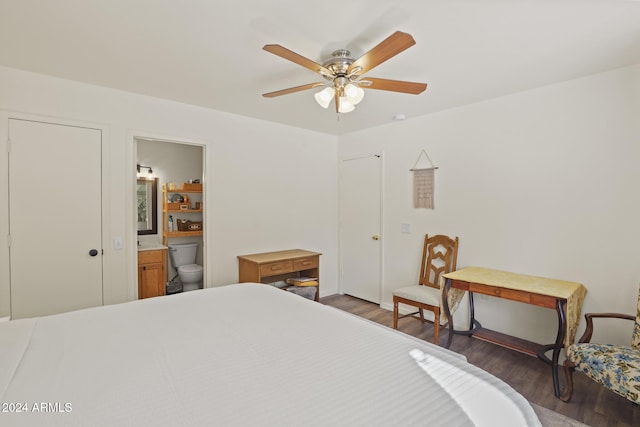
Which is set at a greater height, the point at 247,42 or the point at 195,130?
the point at 247,42

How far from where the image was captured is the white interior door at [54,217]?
7.81 feet

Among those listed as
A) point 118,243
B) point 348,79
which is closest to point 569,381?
point 348,79

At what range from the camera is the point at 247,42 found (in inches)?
76.3

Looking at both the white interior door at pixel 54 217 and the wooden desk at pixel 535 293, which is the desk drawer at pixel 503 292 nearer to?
the wooden desk at pixel 535 293

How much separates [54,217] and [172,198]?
6.89ft

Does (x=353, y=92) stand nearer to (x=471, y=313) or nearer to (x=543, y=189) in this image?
(x=543, y=189)

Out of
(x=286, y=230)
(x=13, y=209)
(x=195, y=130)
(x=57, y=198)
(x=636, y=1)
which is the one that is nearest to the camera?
(x=636, y=1)

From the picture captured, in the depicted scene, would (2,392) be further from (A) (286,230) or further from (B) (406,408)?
(A) (286,230)

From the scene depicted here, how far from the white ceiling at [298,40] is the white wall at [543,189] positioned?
28 cm

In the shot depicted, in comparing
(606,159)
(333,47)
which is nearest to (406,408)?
(333,47)

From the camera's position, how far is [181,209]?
4.50m

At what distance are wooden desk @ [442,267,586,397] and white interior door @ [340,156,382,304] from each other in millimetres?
1343

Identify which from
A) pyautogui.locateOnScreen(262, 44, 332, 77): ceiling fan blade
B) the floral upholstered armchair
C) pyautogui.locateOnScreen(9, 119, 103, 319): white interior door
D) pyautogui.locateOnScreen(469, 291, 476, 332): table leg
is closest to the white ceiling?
pyautogui.locateOnScreen(262, 44, 332, 77): ceiling fan blade

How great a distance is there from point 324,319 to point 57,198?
255cm
